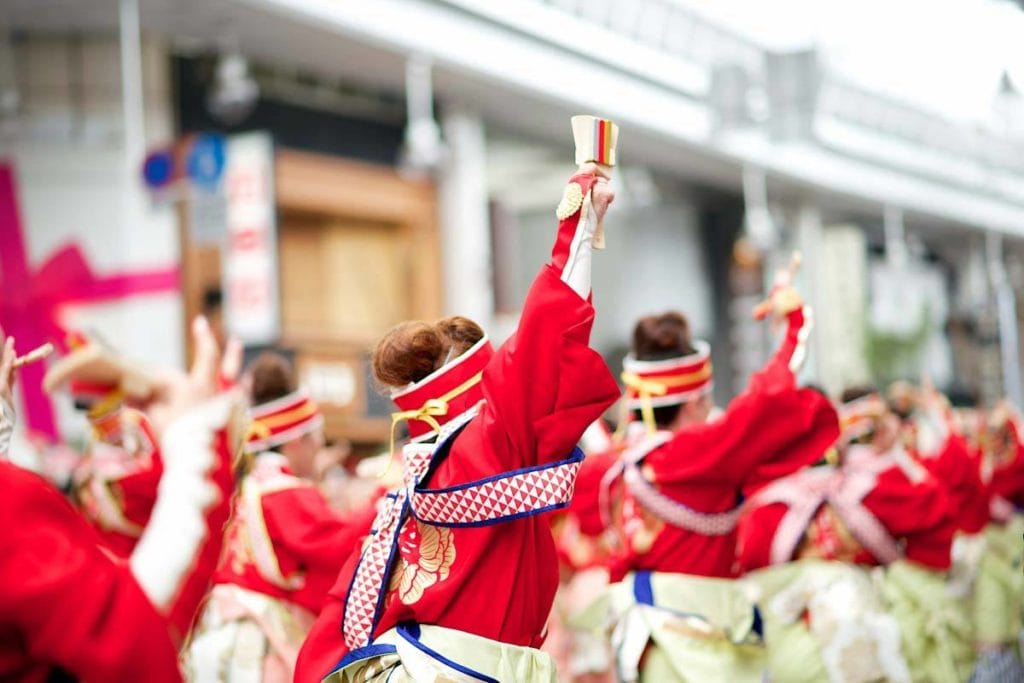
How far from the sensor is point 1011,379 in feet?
73.2

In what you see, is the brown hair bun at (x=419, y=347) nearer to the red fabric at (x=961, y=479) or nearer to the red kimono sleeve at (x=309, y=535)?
the red kimono sleeve at (x=309, y=535)

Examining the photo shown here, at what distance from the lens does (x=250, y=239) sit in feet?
33.2

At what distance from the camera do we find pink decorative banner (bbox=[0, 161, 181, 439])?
32.0 ft

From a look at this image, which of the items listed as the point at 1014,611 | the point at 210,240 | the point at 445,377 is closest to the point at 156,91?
the point at 210,240

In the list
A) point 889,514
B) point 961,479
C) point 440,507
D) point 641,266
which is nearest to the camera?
point 440,507

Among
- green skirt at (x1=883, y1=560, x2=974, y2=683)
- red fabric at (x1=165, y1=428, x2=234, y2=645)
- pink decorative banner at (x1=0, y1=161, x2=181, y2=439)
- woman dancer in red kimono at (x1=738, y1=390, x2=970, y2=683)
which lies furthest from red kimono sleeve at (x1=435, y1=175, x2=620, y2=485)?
pink decorative banner at (x1=0, y1=161, x2=181, y2=439)

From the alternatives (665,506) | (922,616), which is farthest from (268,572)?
(922,616)

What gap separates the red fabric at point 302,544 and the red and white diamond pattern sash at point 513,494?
128 cm

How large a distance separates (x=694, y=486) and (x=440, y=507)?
56.7 inches

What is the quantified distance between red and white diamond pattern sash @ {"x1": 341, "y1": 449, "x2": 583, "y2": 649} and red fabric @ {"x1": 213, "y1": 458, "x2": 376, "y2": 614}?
984mm

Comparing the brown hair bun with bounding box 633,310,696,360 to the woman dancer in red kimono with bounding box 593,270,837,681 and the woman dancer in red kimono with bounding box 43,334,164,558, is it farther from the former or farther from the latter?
the woman dancer in red kimono with bounding box 43,334,164,558

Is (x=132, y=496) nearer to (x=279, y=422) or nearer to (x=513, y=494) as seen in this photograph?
(x=279, y=422)

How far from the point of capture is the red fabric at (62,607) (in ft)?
6.23

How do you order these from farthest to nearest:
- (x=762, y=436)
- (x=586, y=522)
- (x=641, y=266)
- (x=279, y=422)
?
(x=641, y=266) < (x=586, y=522) < (x=279, y=422) < (x=762, y=436)
